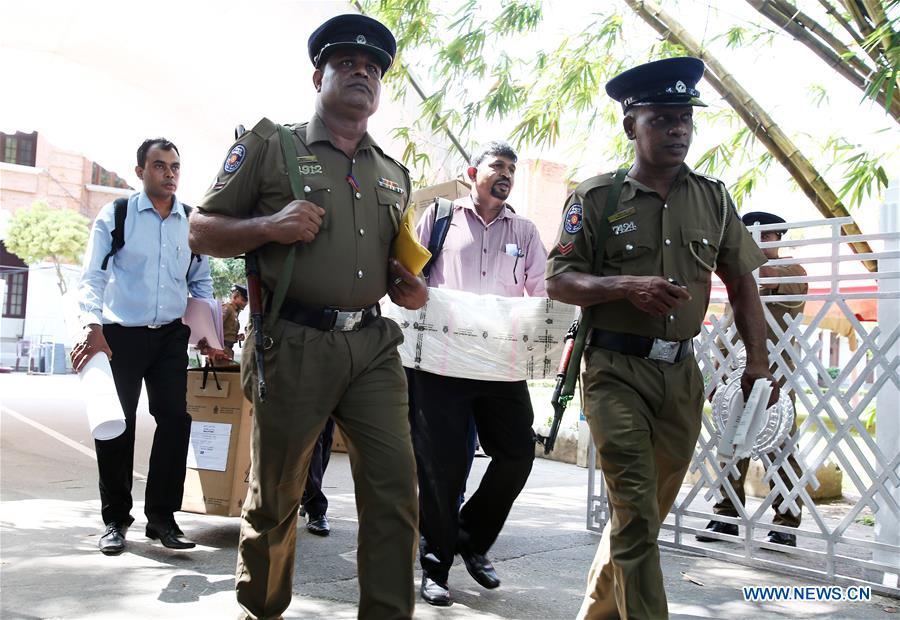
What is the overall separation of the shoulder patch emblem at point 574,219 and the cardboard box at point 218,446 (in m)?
2.37

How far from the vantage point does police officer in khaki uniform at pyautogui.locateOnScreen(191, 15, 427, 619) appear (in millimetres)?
2980

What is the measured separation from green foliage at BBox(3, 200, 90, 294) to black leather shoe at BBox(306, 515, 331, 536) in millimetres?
33716

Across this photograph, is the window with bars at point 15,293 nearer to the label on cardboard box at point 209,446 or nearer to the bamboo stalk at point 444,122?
the bamboo stalk at point 444,122

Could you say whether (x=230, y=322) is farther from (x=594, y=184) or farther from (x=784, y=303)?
(x=594, y=184)

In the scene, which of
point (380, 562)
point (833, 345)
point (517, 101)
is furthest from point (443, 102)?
point (833, 345)

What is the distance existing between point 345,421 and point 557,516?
3.87m

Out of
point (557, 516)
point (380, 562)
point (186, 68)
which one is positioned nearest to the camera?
point (380, 562)

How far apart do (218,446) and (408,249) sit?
7.87ft

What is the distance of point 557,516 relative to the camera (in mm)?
6652

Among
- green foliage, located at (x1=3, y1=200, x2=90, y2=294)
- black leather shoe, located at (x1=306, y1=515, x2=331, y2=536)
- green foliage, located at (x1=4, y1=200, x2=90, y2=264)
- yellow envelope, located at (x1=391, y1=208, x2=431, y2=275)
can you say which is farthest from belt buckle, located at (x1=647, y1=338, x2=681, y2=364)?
green foliage, located at (x1=4, y1=200, x2=90, y2=264)

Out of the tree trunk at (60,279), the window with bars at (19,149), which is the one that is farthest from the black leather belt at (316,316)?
the window with bars at (19,149)

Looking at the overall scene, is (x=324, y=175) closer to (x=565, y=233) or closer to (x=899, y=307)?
(x=565, y=233)

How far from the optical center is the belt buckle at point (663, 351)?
3318 mm

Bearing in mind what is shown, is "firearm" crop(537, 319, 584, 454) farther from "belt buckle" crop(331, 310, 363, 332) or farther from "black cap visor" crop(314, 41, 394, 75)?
"black cap visor" crop(314, 41, 394, 75)
